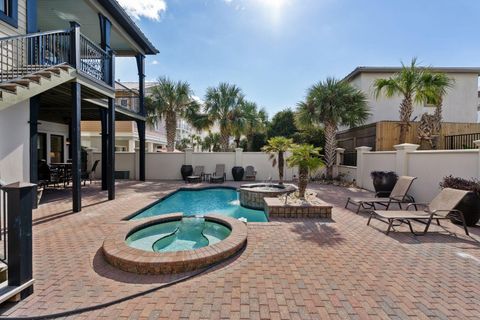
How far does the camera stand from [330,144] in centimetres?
1526

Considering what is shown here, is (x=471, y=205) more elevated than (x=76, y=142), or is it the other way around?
(x=76, y=142)

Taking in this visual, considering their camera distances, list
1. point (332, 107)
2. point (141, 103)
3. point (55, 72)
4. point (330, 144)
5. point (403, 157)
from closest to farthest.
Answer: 1. point (55, 72)
2. point (403, 157)
3. point (141, 103)
4. point (332, 107)
5. point (330, 144)

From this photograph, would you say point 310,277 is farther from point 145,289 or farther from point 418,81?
point 418,81

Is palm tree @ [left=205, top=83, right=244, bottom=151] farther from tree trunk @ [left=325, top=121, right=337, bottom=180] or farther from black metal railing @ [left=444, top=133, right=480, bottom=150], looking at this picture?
black metal railing @ [left=444, top=133, right=480, bottom=150]

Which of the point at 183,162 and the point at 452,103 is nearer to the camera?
the point at 183,162

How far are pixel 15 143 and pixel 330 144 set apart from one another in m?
14.7

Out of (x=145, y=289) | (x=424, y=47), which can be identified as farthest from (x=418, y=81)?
(x=145, y=289)

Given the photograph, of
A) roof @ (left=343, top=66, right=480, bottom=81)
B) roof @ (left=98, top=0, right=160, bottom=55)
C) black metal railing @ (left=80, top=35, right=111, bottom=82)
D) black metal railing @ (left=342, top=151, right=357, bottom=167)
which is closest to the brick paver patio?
black metal railing @ (left=80, top=35, right=111, bottom=82)

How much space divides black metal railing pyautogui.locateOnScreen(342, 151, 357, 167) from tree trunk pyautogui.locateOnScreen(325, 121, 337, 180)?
88cm

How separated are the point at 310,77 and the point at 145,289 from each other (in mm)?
15559

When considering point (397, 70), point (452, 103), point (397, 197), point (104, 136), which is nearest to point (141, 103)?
point (104, 136)

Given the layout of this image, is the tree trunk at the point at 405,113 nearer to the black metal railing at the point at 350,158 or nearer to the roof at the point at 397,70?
the black metal railing at the point at 350,158

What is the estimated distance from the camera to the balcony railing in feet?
20.0

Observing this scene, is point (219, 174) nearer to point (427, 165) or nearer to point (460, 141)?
point (427, 165)
